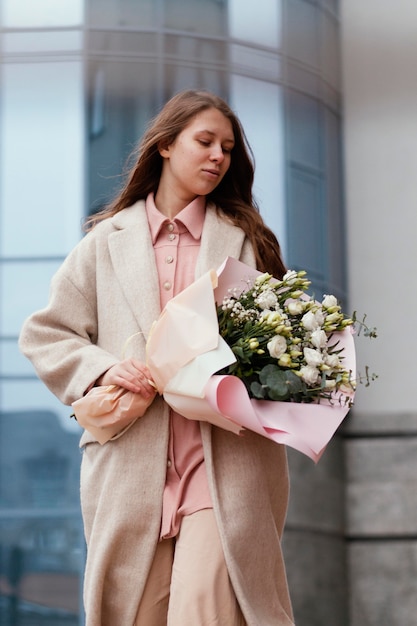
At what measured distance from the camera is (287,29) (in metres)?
8.38

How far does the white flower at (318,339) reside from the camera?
350 cm

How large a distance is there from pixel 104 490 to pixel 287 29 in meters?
5.25

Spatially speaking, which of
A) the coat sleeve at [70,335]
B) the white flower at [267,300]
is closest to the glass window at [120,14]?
the coat sleeve at [70,335]

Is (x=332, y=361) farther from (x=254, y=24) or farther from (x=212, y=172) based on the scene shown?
(x=254, y=24)

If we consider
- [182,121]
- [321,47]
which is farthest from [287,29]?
[182,121]

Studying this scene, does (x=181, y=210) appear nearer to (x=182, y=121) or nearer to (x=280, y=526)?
(x=182, y=121)

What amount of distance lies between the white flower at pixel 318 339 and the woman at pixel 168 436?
0.35 m

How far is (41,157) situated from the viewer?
826cm

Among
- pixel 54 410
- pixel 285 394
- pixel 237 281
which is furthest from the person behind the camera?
pixel 54 410

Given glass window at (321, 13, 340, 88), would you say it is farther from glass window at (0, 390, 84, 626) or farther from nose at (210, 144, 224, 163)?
nose at (210, 144, 224, 163)

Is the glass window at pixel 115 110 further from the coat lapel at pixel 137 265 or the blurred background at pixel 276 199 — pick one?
the coat lapel at pixel 137 265

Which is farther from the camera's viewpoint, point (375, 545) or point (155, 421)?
point (375, 545)

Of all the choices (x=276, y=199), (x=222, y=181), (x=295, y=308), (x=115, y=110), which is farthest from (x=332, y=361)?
(x=115, y=110)

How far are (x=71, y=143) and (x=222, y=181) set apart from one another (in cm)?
425
